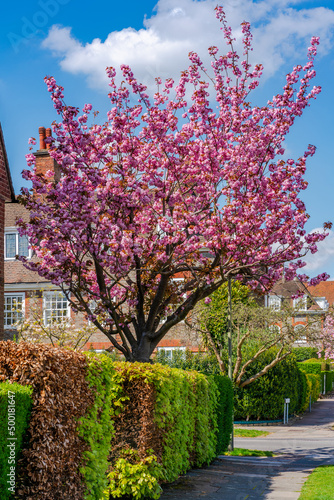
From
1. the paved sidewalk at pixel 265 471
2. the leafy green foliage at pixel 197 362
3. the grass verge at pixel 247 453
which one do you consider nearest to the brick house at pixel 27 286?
the leafy green foliage at pixel 197 362

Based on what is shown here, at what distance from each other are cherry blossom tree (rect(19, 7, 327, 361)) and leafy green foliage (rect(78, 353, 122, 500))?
4706 mm

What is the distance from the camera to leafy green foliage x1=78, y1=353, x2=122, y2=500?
721cm

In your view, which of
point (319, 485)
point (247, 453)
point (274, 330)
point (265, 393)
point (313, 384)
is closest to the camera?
point (319, 485)

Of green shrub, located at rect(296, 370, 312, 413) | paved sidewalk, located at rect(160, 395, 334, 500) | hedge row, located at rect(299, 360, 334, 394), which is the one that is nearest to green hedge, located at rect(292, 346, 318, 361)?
hedge row, located at rect(299, 360, 334, 394)

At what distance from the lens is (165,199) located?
45.4 feet

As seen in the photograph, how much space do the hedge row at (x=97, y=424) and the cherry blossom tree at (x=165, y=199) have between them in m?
2.70

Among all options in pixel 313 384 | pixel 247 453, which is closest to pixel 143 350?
pixel 247 453

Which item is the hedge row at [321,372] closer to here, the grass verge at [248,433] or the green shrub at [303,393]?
the green shrub at [303,393]

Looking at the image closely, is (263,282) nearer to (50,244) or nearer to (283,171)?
(283,171)

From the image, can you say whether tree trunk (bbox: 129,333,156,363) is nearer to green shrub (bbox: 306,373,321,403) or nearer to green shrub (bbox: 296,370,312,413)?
green shrub (bbox: 296,370,312,413)

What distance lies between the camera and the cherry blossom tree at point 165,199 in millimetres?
12656

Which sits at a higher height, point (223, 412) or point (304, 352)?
point (223, 412)

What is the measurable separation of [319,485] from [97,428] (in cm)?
540

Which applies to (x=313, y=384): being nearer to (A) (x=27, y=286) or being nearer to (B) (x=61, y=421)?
(A) (x=27, y=286)
